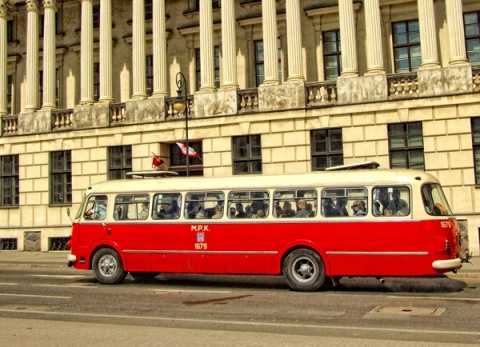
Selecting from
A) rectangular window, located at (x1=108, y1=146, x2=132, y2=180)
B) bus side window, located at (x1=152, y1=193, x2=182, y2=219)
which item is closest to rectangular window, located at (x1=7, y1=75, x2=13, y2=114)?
rectangular window, located at (x1=108, y1=146, x2=132, y2=180)

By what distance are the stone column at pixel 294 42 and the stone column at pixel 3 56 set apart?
16.6 meters

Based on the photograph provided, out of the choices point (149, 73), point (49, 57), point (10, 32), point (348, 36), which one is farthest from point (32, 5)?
point (348, 36)

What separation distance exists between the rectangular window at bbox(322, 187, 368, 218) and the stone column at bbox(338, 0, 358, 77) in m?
12.4

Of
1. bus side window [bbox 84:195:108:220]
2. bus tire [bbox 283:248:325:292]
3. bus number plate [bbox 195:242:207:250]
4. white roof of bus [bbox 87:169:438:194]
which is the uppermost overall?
white roof of bus [bbox 87:169:438:194]

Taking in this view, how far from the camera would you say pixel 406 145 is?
2469 cm

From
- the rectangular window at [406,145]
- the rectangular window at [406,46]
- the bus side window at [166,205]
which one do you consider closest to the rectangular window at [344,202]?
the bus side window at [166,205]

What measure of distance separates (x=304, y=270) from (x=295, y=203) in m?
1.70

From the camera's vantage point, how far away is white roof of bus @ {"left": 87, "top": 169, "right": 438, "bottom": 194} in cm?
1434

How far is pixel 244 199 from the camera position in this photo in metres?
15.6

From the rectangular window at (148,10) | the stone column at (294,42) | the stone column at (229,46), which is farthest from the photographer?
the rectangular window at (148,10)

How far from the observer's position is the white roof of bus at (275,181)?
14336 mm

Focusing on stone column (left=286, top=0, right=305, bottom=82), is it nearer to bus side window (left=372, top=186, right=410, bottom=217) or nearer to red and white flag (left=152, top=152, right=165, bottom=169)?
red and white flag (left=152, top=152, right=165, bottom=169)

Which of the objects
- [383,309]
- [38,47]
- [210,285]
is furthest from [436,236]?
[38,47]

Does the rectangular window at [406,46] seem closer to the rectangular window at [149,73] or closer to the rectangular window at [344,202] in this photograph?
the rectangular window at [149,73]
